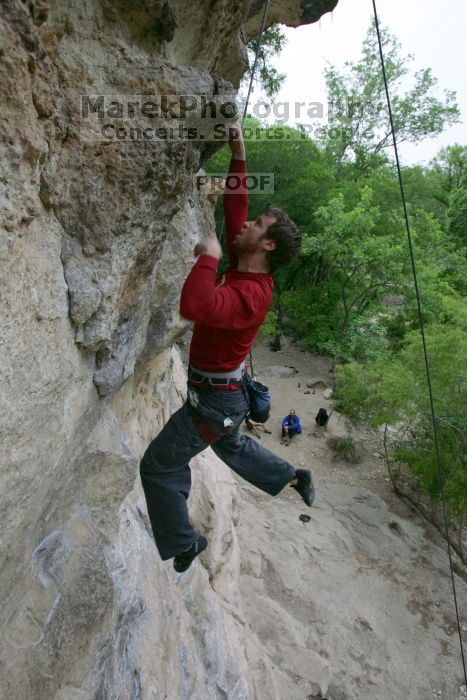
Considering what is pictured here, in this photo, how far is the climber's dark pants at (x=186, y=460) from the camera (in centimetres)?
300

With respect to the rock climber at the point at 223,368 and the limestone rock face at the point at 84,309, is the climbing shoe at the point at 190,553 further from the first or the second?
the limestone rock face at the point at 84,309

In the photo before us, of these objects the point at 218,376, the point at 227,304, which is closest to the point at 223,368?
the point at 218,376

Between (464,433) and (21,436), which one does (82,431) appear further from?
(464,433)

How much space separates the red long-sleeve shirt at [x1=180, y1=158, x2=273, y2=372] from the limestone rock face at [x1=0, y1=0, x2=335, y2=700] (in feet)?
1.52

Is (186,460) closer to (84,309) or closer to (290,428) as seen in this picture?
(84,309)

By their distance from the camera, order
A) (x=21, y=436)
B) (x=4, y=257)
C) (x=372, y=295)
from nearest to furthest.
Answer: (x=4, y=257) → (x=21, y=436) → (x=372, y=295)

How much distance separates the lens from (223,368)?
2.91m

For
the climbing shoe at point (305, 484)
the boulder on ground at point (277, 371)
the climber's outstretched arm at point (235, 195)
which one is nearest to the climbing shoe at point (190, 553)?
the climbing shoe at point (305, 484)

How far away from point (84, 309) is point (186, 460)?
1.28m

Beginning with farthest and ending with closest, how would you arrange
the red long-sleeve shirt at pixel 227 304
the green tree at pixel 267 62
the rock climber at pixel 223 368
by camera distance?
the green tree at pixel 267 62 → the rock climber at pixel 223 368 → the red long-sleeve shirt at pixel 227 304

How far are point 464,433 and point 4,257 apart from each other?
9665 millimetres

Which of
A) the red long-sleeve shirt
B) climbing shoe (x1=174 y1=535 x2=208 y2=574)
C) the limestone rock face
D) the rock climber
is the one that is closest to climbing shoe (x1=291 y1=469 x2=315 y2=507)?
the rock climber

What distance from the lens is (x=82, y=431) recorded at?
306cm

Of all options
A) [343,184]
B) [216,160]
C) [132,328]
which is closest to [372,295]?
[343,184]
